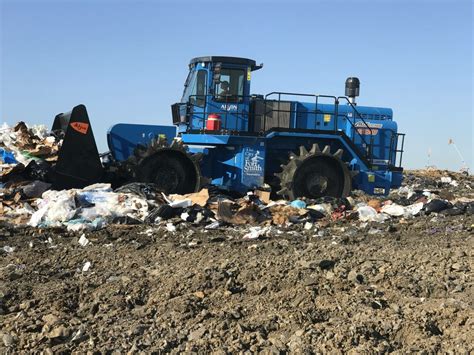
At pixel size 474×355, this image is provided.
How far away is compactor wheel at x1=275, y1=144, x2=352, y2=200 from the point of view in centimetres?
1130

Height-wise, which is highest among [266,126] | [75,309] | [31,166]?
[266,126]

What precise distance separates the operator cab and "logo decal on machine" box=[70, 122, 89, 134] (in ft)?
7.17

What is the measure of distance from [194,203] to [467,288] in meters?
5.35

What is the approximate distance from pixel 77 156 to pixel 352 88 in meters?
6.05

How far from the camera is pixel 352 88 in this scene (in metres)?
12.7

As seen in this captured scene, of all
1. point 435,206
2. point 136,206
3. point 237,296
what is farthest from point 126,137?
point 237,296

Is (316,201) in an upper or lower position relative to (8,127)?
lower

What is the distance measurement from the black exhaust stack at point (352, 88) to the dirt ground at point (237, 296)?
591 cm

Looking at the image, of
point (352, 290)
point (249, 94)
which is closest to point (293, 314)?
point (352, 290)

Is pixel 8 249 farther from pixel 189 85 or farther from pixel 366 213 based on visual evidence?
pixel 189 85

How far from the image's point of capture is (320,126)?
12.5 m

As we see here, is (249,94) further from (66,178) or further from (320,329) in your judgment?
(320,329)

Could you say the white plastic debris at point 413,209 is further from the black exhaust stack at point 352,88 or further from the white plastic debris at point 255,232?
the black exhaust stack at point 352,88

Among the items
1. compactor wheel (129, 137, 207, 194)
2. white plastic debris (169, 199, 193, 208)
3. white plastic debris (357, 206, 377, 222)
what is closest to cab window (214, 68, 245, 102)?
compactor wheel (129, 137, 207, 194)
